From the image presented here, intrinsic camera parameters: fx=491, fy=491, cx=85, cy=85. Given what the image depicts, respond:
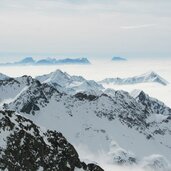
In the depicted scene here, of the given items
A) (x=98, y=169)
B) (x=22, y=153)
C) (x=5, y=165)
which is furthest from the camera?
(x=98, y=169)

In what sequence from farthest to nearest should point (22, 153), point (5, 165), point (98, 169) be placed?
point (98, 169), point (22, 153), point (5, 165)

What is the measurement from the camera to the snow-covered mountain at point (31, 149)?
453 feet

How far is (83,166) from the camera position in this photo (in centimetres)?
15288

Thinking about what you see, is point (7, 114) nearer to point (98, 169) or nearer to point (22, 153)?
point (22, 153)

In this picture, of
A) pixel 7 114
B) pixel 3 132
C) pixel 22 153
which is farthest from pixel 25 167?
pixel 7 114

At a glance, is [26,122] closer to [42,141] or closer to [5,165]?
[42,141]

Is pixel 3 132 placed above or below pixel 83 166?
above

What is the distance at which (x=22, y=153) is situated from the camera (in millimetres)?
141375

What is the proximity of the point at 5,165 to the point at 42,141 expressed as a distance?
20.3m

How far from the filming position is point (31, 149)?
145 metres

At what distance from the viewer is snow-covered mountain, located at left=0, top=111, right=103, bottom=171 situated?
138 meters

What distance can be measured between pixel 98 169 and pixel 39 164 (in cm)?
2004

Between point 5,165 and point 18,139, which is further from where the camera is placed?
point 18,139

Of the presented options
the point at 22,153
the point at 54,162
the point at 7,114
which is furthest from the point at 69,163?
the point at 7,114
